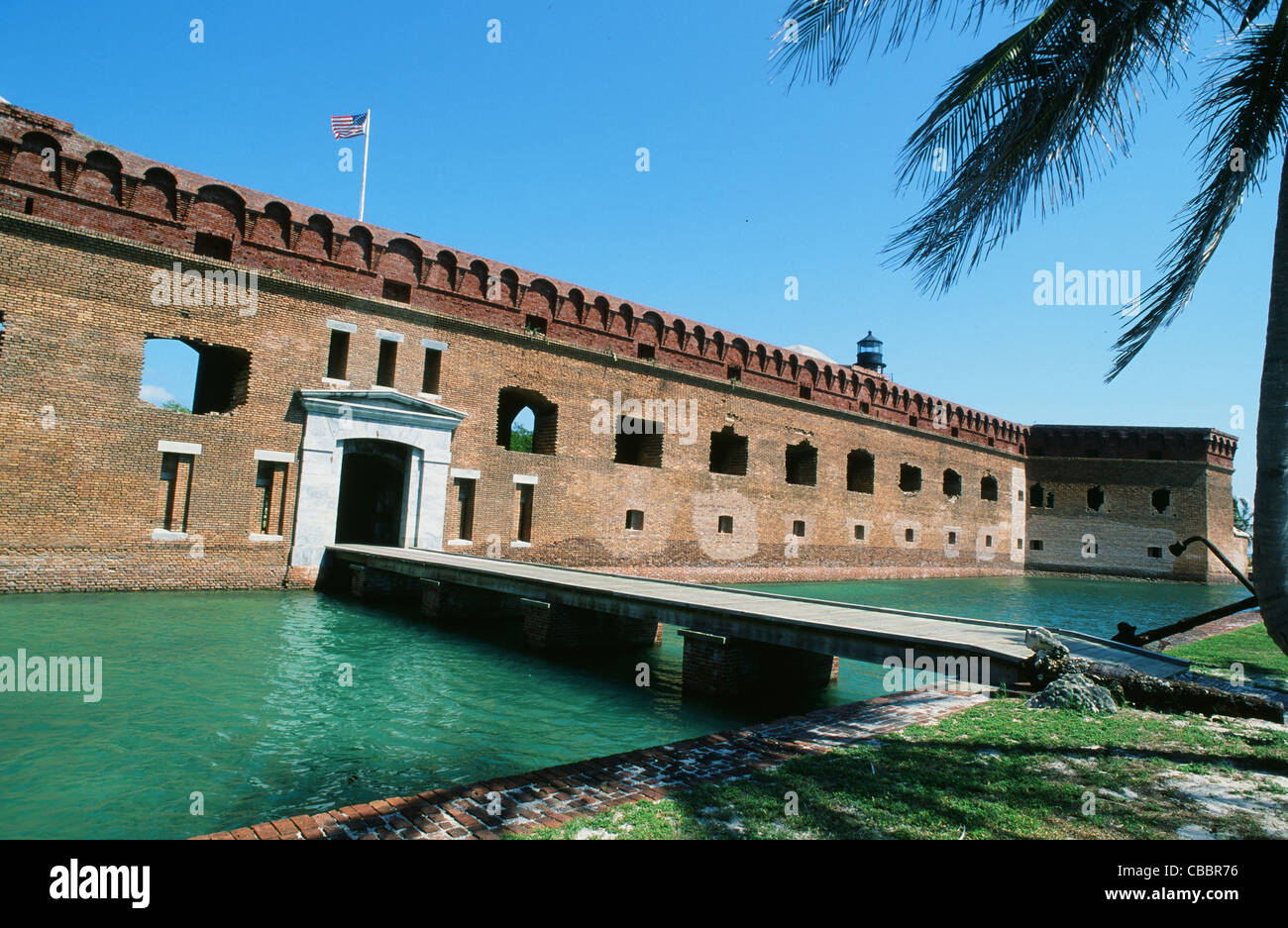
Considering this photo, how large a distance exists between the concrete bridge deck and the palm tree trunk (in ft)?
10.1

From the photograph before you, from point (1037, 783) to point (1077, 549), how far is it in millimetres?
38598

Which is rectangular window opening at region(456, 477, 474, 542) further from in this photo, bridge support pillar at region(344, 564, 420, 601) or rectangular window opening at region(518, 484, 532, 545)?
bridge support pillar at region(344, 564, 420, 601)

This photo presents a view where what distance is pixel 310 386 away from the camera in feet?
51.1

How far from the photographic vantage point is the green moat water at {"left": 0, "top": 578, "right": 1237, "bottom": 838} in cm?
477

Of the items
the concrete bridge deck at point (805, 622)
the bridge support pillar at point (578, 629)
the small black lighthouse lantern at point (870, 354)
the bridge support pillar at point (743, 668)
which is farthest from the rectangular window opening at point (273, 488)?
the small black lighthouse lantern at point (870, 354)

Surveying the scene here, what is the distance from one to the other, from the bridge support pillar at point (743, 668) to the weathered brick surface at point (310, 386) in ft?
34.2

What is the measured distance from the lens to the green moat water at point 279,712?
188 inches

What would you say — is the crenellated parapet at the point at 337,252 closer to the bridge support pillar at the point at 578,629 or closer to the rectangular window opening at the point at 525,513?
the rectangular window opening at the point at 525,513

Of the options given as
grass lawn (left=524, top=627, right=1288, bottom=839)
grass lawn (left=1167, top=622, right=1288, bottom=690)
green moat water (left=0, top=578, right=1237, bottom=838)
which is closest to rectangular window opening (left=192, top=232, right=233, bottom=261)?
green moat water (left=0, top=578, right=1237, bottom=838)

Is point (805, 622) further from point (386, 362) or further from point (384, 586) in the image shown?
point (386, 362)

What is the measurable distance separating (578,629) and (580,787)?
6.08 m

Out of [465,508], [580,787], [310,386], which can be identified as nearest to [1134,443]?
[465,508]

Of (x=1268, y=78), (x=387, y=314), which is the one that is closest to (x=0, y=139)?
(x=387, y=314)
